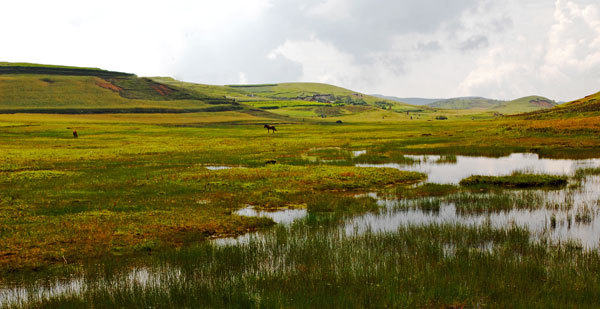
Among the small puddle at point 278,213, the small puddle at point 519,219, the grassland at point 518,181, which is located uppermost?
the grassland at point 518,181

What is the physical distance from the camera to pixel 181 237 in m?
16.4

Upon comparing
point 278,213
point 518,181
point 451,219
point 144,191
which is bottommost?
point 278,213

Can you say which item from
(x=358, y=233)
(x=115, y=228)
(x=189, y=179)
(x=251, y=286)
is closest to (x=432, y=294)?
(x=251, y=286)

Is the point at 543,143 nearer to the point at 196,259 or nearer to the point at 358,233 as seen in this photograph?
the point at 358,233

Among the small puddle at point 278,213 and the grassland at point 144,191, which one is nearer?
the grassland at point 144,191

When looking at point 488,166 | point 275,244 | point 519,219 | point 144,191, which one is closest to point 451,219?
point 519,219

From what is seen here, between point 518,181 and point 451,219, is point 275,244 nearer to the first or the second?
point 451,219

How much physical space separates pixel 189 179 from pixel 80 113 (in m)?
157

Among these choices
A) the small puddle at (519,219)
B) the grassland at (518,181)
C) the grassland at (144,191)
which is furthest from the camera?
the grassland at (518,181)

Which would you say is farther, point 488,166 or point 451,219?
point 488,166

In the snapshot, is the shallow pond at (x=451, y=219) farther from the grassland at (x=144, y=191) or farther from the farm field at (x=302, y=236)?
the grassland at (x=144, y=191)

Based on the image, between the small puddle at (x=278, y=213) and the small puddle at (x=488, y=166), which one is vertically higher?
the small puddle at (x=488, y=166)

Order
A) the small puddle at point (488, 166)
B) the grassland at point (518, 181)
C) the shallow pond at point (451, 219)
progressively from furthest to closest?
the small puddle at point (488, 166) < the grassland at point (518, 181) < the shallow pond at point (451, 219)

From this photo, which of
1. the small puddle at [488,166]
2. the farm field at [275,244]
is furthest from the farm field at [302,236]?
the small puddle at [488,166]
